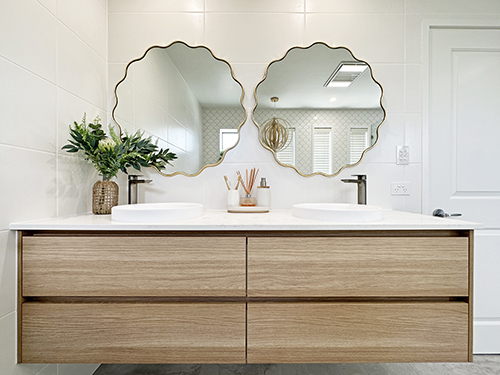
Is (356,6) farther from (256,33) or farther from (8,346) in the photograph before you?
(8,346)

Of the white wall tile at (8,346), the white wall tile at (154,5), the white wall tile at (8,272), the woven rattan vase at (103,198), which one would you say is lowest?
the white wall tile at (8,346)

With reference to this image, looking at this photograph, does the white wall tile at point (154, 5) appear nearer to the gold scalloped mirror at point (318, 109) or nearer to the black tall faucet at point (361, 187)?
the gold scalloped mirror at point (318, 109)

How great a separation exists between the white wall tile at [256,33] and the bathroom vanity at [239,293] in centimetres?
114

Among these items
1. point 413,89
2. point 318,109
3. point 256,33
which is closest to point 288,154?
point 318,109

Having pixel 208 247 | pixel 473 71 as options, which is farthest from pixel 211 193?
pixel 473 71

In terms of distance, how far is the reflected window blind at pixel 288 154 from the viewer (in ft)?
5.66

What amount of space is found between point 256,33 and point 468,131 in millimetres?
1443

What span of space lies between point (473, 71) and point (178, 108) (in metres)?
1.84

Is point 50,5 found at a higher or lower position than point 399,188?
higher

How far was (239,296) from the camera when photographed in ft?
3.56

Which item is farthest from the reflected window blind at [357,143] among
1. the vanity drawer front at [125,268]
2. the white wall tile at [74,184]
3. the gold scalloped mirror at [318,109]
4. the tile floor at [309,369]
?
the white wall tile at [74,184]

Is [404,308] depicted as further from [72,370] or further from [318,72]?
[72,370]

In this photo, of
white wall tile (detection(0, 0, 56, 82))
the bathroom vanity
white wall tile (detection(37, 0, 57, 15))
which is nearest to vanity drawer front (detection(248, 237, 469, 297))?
the bathroom vanity

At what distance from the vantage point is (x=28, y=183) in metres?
1.13
